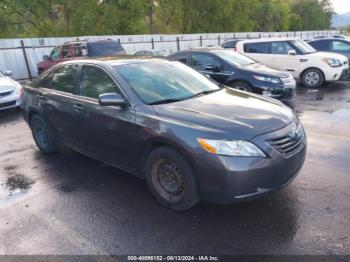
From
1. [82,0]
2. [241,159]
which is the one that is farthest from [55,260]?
[82,0]

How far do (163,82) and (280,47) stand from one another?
27.5ft

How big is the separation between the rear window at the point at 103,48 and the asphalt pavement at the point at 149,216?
26.1 feet

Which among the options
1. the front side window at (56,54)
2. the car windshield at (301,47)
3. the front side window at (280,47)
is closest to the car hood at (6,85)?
the front side window at (56,54)

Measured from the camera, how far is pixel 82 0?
2870 centimetres

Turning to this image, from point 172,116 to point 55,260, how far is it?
1.78 meters

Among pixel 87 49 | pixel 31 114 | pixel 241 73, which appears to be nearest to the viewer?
pixel 31 114

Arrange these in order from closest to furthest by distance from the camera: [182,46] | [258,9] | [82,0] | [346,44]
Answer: [346,44] < [182,46] < [82,0] < [258,9]

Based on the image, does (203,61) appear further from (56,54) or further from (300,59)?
(56,54)

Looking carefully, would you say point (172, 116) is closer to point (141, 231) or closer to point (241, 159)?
point (241, 159)

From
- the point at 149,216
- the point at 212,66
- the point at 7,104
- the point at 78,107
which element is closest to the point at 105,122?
the point at 78,107

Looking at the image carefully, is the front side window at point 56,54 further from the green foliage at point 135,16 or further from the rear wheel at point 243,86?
the green foliage at point 135,16

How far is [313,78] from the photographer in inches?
426

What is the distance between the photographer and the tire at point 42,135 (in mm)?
5336

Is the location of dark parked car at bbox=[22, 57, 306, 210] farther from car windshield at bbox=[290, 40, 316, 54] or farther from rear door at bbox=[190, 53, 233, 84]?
car windshield at bbox=[290, 40, 316, 54]
